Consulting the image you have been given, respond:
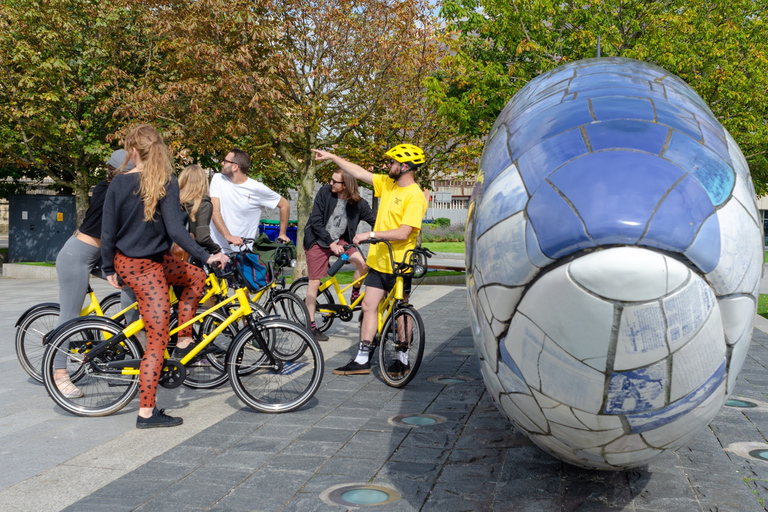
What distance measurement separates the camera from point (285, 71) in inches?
544

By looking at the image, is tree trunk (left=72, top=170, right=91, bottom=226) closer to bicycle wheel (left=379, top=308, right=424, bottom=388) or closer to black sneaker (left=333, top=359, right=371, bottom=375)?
black sneaker (left=333, top=359, right=371, bottom=375)

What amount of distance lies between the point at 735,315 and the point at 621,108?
89 centimetres

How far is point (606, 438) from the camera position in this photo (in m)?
2.69

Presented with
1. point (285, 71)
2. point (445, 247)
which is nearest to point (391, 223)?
point (285, 71)

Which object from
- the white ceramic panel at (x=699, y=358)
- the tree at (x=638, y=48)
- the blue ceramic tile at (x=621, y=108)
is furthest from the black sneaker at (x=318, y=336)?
the tree at (x=638, y=48)

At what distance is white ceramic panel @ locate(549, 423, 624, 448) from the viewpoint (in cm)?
267

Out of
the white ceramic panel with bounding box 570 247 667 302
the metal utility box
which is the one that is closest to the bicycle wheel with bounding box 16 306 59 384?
the white ceramic panel with bounding box 570 247 667 302

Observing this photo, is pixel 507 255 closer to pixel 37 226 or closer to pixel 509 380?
pixel 509 380

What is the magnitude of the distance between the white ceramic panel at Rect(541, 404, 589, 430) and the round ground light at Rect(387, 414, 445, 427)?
2067 millimetres

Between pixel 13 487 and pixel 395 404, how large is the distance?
2560 millimetres

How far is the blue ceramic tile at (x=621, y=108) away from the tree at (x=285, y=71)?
10589 millimetres

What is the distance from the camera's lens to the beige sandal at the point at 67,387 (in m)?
5.06

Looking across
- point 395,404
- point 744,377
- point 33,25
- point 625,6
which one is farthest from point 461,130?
point 395,404

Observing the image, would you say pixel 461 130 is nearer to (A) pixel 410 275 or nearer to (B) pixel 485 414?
(A) pixel 410 275
